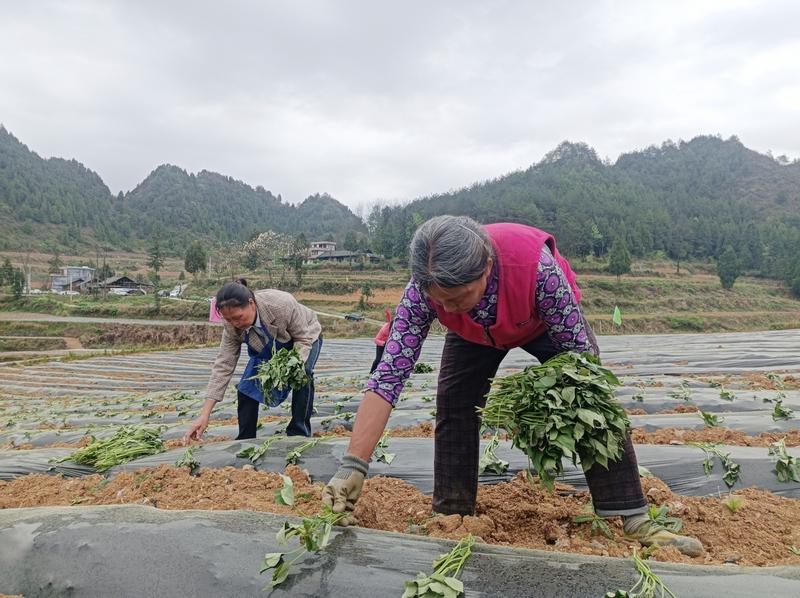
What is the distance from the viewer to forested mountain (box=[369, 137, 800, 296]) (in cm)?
6134

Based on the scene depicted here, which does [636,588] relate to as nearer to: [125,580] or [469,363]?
[469,363]

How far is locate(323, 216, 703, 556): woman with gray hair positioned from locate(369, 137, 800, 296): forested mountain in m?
56.5

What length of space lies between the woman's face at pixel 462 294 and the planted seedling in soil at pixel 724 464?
2.00 m

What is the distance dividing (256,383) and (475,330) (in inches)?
99.8

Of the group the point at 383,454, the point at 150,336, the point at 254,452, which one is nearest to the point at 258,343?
the point at 254,452

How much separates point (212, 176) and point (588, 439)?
180 meters

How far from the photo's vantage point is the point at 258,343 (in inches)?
174

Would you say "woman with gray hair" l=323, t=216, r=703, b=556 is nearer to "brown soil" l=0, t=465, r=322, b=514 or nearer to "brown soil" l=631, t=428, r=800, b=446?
"brown soil" l=0, t=465, r=322, b=514

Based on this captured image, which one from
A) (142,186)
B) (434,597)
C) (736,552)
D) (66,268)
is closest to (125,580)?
(434,597)

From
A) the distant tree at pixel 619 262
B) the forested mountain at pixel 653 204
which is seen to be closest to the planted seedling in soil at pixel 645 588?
the distant tree at pixel 619 262

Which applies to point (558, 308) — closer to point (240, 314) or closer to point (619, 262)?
point (240, 314)

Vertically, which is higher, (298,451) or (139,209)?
(139,209)

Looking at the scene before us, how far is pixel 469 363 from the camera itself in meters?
2.66

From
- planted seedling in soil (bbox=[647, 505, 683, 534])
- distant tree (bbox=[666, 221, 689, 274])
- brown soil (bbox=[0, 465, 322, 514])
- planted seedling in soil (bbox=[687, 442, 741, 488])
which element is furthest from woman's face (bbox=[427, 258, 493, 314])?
distant tree (bbox=[666, 221, 689, 274])
